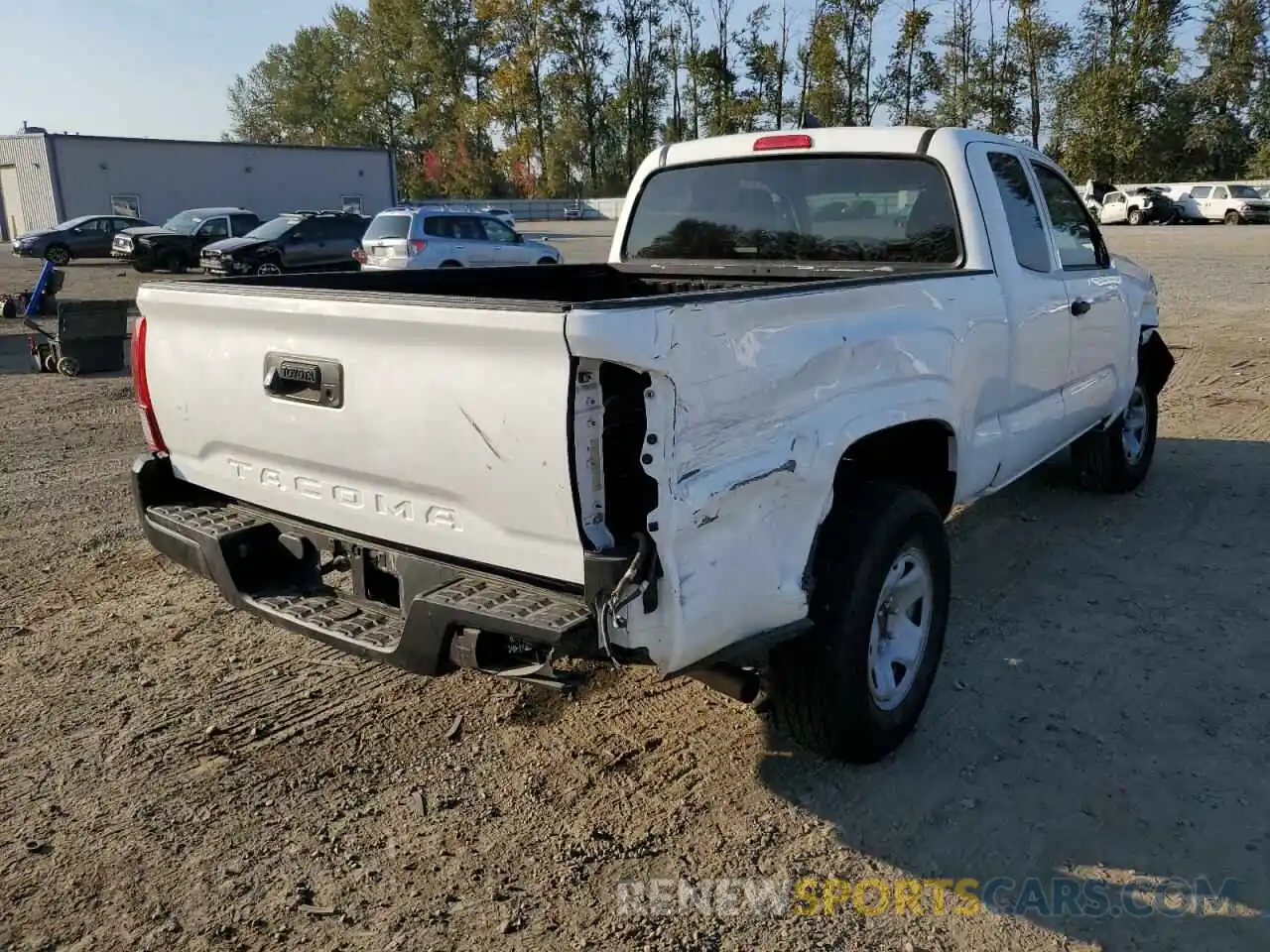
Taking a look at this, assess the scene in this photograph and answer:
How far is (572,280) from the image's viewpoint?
5.15 m

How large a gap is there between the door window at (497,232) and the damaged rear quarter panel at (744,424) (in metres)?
17.2

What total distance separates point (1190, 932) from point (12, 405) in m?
9.88

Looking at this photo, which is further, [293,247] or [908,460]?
[293,247]

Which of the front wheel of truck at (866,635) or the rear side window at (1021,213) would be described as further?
the rear side window at (1021,213)

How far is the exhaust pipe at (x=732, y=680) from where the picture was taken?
2.90 meters

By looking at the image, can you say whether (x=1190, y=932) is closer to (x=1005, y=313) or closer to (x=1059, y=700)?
(x=1059, y=700)

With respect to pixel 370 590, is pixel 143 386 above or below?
above

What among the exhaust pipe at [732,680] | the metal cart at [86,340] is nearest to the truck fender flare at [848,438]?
the exhaust pipe at [732,680]

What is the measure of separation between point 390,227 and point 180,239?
10.5 meters

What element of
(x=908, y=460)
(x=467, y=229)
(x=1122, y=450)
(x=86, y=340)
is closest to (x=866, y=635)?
(x=908, y=460)

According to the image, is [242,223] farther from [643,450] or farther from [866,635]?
[643,450]

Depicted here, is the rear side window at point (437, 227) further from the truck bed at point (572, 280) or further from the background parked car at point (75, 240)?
the background parked car at point (75, 240)

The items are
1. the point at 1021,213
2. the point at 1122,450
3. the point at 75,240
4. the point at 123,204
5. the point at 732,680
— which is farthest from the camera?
the point at 123,204

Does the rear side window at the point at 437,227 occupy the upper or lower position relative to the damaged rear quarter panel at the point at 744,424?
upper
